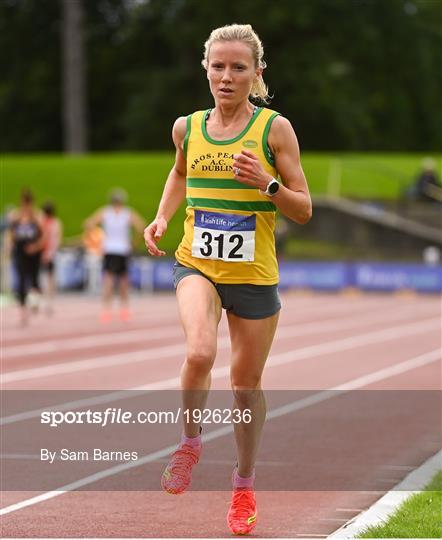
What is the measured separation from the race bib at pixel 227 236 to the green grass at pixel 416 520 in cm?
134

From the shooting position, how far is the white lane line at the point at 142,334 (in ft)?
56.3

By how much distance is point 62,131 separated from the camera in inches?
2475

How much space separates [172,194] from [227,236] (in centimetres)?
55

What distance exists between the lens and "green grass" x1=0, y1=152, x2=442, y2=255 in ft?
142

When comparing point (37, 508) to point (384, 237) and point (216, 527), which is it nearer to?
point (216, 527)

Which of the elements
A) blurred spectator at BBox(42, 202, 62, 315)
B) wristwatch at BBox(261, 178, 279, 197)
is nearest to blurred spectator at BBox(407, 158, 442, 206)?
blurred spectator at BBox(42, 202, 62, 315)

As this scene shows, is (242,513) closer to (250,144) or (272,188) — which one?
(272,188)

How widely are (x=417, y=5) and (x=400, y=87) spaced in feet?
11.3

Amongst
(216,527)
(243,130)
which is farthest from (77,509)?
(243,130)

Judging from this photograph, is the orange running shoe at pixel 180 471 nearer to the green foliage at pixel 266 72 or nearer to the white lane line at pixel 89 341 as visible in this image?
the white lane line at pixel 89 341

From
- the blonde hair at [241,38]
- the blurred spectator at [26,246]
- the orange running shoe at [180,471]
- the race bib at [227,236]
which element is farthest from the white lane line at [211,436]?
the blurred spectator at [26,246]

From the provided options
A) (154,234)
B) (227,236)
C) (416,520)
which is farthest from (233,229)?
(416,520)

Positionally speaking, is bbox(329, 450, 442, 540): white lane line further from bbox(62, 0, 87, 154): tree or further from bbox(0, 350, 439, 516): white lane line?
bbox(62, 0, 87, 154): tree

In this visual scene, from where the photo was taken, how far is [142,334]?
65.8 ft
